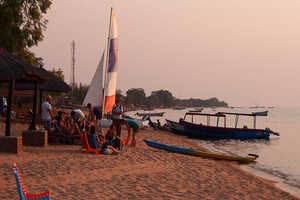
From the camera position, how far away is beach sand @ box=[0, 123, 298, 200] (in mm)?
6945

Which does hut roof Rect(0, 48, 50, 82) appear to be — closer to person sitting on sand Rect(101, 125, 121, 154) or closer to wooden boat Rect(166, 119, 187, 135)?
person sitting on sand Rect(101, 125, 121, 154)

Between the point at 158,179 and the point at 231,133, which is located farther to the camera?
the point at 231,133

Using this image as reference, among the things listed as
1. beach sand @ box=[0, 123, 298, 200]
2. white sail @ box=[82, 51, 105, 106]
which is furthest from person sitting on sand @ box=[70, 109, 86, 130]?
white sail @ box=[82, 51, 105, 106]

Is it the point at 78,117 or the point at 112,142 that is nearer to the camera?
the point at 112,142

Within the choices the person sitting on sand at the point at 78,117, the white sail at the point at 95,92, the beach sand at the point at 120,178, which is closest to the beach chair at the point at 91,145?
the beach sand at the point at 120,178

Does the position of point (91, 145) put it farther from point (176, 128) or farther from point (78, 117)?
point (176, 128)

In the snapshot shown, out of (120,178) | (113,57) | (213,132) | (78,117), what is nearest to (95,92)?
(113,57)

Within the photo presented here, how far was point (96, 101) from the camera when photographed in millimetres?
26297

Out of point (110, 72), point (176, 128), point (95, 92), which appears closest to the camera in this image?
point (110, 72)

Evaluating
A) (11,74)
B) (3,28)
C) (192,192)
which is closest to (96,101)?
(3,28)

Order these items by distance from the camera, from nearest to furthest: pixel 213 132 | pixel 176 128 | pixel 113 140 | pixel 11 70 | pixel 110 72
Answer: pixel 11 70 → pixel 113 140 → pixel 110 72 → pixel 213 132 → pixel 176 128

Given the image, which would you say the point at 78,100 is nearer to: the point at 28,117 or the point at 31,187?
the point at 28,117

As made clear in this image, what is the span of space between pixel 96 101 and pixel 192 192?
19560 mm

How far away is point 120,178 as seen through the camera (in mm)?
8195
